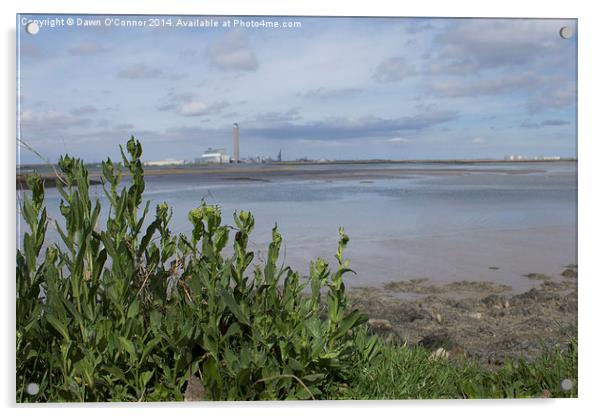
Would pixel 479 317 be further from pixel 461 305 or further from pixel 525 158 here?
pixel 525 158

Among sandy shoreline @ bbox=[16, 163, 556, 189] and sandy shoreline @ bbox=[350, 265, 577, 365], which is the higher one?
sandy shoreline @ bbox=[16, 163, 556, 189]

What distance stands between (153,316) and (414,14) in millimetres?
1760

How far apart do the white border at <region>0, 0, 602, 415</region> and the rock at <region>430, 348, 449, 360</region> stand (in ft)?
0.81

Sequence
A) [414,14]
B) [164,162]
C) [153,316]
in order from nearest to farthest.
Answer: [153,316] < [414,14] < [164,162]

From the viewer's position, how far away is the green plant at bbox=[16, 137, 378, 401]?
9.70ft

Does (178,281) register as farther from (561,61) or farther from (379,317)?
(561,61)

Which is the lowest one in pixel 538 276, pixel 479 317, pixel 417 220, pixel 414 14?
pixel 479 317

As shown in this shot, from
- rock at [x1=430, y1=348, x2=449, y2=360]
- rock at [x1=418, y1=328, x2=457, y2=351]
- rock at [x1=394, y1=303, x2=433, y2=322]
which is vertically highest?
rock at [x1=394, y1=303, x2=433, y2=322]

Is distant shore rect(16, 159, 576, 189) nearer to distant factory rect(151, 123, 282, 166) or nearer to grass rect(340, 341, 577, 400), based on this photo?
distant factory rect(151, 123, 282, 166)

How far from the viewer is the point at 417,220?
342 centimetres

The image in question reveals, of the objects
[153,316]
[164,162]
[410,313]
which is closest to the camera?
[153,316]

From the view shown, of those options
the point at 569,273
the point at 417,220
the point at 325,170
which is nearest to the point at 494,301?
the point at 569,273

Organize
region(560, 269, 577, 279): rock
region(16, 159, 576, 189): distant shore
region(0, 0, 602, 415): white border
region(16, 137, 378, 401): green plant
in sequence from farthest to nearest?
region(16, 159, 576, 189): distant shore < region(560, 269, 577, 279): rock < region(0, 0, 602, 415): white border < region(16, 137, 378, 401): green plant

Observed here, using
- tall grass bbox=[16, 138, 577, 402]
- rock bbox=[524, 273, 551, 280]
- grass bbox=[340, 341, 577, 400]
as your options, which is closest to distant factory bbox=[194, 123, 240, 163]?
tall grass bbox=[16, 138, 577, 402]
